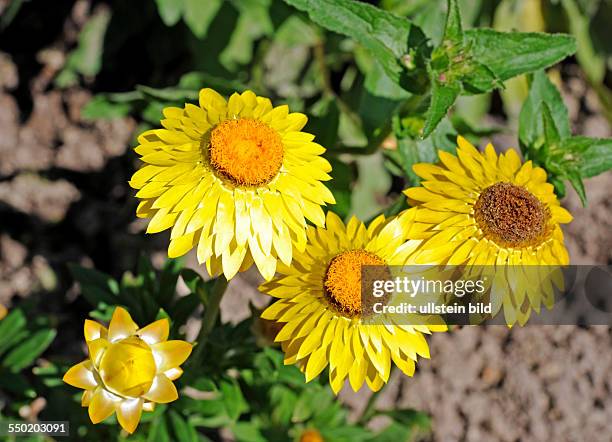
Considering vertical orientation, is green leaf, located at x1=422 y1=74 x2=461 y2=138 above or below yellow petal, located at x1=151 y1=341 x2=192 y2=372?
above

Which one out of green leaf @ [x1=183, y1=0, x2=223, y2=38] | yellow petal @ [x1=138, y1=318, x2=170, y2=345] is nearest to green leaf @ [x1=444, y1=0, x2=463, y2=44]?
yellow petal @ [x1=138, y1=318, x2=170, y2=345]

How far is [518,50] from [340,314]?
4.22 feet

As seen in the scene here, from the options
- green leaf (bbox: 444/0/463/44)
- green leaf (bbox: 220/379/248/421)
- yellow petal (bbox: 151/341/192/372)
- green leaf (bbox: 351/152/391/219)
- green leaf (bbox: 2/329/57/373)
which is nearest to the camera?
yellow petal (bbox: 151/341/192/372)

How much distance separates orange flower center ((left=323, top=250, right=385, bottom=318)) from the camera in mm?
2289

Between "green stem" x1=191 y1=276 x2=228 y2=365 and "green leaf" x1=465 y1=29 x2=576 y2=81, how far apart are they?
4.30 feet

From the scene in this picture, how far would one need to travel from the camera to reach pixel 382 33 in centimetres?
283

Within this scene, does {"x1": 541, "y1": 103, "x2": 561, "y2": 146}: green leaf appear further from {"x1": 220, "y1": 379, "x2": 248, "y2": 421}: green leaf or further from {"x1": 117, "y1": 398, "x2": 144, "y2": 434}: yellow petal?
{"x1": 117, "y1": 398, "x2": 144, "y2": 434}: yellow petal

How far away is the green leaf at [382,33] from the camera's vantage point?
2.73m

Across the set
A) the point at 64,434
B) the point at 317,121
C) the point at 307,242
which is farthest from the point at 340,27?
the point at 64,434

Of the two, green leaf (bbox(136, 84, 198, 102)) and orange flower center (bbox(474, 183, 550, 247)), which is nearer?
orange flower center (bbox(474, 183, 550, 247))

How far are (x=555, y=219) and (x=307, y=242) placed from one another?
87cm

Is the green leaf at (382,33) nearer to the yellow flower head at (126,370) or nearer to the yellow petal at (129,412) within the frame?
the yellow flower head at (126,370)

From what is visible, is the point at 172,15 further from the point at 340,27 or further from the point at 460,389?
the point at 460,389

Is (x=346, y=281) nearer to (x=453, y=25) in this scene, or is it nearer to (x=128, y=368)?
(x=128, y=368)
